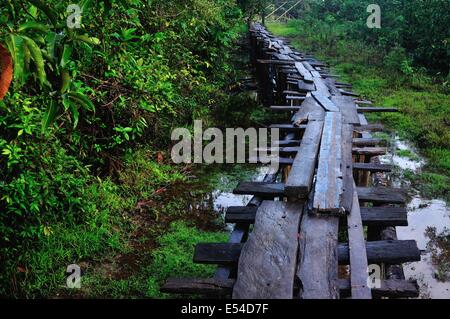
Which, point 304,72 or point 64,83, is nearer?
point 64,83

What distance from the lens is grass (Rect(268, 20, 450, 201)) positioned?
26.3 feet

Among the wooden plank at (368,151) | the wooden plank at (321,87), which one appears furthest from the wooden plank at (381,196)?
the wooden plank at (321,87)

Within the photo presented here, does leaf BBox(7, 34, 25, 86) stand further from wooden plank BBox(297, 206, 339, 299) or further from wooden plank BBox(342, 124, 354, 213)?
wooden plank BBox(342, 124, 354, 213)

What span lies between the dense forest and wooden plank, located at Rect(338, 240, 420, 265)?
2.04 m

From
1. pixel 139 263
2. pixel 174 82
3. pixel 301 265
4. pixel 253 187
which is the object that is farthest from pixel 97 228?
pixel 174 82

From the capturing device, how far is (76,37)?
1.97 meters

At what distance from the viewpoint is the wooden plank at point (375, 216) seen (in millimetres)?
3743

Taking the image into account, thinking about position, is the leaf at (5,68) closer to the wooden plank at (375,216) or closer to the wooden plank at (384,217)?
the wooden plank at (375,216)

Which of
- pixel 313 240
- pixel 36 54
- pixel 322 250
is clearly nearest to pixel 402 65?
pixel 313 240

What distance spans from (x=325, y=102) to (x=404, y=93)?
6.30 m

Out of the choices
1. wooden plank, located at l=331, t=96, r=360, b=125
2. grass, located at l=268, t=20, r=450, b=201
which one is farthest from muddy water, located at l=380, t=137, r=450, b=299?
wooden plank, located at l=331, t=96, r=360, b=125

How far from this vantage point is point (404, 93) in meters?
12.9

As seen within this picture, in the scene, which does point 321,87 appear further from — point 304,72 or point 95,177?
point 95,177

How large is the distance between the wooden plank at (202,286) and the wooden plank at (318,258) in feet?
1.57
